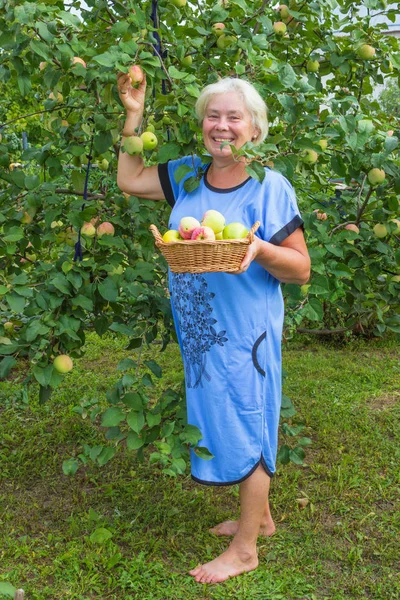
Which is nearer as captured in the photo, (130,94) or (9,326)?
(130,94)

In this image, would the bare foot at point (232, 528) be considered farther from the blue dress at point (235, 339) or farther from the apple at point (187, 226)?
the apple at point (187, 226)

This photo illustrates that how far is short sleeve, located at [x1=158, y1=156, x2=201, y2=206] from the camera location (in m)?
2.13

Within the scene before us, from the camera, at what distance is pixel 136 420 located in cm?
206

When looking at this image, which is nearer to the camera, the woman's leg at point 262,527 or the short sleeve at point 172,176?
the short sleeve at point 172,176

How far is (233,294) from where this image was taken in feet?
6.38

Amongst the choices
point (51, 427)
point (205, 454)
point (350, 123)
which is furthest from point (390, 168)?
point (51, 427)

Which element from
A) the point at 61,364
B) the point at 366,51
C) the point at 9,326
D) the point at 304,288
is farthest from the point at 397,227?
the point at 9,326

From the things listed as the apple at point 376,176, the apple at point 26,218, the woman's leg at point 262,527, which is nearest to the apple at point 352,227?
the apple at point 376,176

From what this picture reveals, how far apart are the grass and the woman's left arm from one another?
2.74ft

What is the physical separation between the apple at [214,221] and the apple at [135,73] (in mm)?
458

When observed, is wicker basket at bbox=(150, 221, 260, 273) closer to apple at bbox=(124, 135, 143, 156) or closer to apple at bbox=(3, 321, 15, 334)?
apple at bbox=(124, 135, 143, 156)

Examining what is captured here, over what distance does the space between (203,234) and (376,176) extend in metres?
0.83

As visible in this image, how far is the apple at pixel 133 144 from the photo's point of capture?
2.08m

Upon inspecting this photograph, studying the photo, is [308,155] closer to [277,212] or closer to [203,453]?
[277,212]
